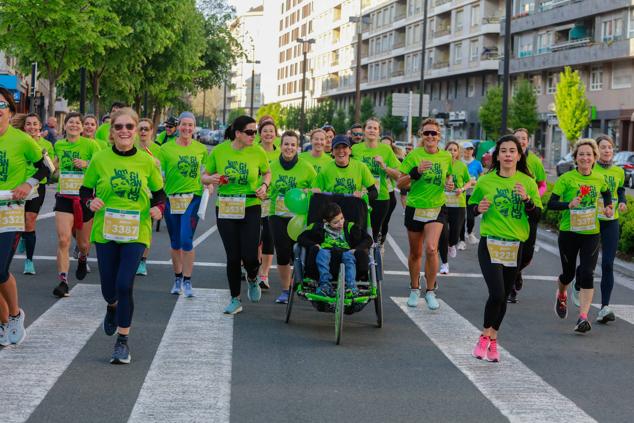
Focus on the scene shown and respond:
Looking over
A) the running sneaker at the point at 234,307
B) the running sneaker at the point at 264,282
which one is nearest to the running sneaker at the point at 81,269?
the running sneaker at the point at 264,282

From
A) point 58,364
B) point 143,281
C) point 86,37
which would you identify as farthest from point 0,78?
point 58,364

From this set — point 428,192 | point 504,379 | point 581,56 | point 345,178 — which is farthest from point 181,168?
point 581,56

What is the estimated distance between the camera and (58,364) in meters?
7.36

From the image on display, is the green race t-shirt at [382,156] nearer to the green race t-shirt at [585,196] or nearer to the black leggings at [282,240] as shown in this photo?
the black leggings at [282,240]

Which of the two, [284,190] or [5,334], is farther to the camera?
[284,190]

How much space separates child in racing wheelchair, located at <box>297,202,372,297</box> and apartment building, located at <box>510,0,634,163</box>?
158 ft

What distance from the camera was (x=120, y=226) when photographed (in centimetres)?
765

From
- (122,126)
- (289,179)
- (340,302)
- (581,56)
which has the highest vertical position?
(581,56)

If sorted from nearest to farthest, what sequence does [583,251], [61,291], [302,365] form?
[302,365] → [583,251] → [61,291]

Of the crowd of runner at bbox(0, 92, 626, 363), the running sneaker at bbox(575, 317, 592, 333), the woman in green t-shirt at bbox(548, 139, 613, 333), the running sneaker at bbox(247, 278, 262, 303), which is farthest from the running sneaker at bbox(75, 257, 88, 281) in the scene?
the running sneaker at bbox(575, 317, 592, 333)

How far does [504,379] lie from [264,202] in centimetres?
524

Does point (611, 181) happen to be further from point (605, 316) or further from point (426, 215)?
point (426, 215)

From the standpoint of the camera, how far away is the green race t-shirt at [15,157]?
786 cm

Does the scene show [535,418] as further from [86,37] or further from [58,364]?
[86,37]
